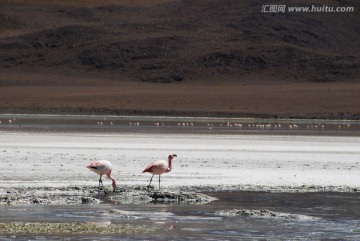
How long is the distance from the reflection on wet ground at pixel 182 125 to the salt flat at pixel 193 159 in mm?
4107

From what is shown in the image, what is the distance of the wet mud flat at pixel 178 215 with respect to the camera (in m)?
13.6

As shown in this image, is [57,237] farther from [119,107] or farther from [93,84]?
[93,84]

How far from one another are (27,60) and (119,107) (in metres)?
37.5

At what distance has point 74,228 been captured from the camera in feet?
45.6

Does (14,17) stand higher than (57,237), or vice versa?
(14,17)

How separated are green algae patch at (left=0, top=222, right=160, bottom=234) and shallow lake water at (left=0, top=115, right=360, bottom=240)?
0.57 ft

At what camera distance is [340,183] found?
69.7 feet

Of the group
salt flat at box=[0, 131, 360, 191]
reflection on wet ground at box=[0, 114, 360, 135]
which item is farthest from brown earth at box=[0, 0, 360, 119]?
salt flat at box=[0, 131, 360, 191]

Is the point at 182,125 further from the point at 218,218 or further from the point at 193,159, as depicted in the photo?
the point at 218,218

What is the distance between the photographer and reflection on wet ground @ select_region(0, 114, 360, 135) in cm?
4319

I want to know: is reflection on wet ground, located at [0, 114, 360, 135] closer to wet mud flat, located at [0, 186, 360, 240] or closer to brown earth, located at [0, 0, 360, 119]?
brown earth, located at [0, 0, 360, 119]

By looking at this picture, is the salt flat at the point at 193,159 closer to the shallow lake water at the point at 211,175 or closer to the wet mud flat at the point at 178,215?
the shallow lake water at the point at 211,175

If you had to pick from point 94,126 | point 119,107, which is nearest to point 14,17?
point 119,107

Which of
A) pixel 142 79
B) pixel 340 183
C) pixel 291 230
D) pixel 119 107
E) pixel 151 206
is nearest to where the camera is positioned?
pixel 291 230
